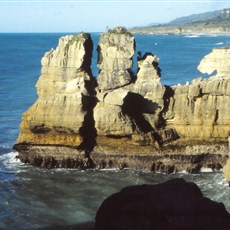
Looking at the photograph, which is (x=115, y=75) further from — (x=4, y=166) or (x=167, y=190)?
(x=167, y=190)

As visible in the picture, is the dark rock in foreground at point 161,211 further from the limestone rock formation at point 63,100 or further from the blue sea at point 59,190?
the limestone rock formation at point 63,100

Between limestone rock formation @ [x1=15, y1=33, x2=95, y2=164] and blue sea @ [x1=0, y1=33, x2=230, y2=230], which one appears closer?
blue sea @ [x1=0, y1=33, x2=230, y2=230]

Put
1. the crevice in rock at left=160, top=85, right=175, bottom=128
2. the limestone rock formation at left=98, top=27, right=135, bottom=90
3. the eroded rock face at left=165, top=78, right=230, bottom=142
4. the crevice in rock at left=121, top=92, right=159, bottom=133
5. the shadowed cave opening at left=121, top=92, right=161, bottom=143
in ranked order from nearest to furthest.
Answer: the eroded rock face at left=165, top=78, right=230, bottom=142 < the shadowed cave opening at left=121, top=92, right=161, bottom=143 < the crevice in rock at left=121, top=92, right=159, bottom=133 < the crevice in rock at left=160, top=85, right=175, bottom=128 < the limestone rock formation at left=98, top=27, right=135, bottom=90

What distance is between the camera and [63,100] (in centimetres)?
4469

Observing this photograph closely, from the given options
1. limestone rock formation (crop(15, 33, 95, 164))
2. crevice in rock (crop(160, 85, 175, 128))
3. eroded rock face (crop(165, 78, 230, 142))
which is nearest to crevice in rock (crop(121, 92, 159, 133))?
crevice in rock (crop(160, 85, 175, 128))

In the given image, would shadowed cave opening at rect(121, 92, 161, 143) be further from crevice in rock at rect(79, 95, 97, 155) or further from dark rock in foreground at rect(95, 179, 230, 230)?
dark rock in foreground at rect(95, 179, 230, 230)

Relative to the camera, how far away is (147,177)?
1694 inches

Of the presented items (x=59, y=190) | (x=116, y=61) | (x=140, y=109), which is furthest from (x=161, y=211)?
(x=116, y=61)

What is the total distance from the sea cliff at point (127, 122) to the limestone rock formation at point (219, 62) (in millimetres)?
95

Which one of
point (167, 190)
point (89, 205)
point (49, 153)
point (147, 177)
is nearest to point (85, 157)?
point (49, 153)

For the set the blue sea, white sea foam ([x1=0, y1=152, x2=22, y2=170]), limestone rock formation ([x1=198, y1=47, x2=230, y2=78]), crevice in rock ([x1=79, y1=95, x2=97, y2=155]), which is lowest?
the blue sea

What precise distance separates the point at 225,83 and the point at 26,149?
Result: 18781 mm

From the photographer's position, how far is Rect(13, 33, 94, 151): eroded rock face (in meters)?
44.5

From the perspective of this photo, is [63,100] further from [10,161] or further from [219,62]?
[219,62]
